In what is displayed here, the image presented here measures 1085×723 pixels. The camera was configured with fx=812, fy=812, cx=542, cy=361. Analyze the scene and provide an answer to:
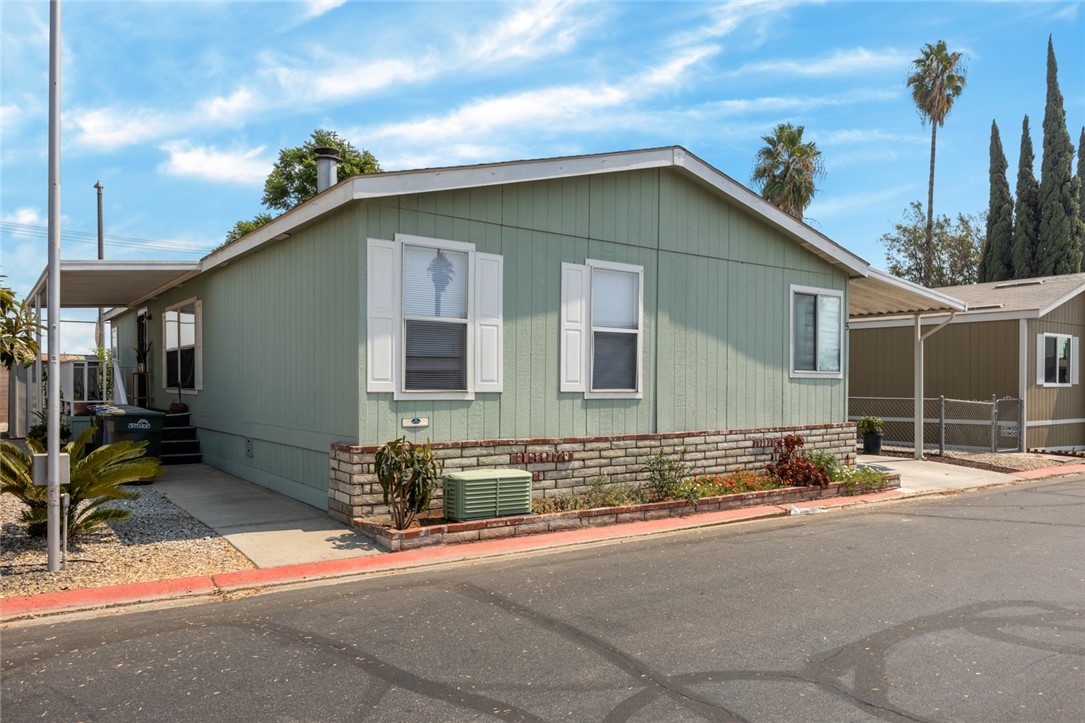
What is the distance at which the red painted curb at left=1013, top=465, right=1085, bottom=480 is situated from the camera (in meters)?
14.9

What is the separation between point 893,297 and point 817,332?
119 inches

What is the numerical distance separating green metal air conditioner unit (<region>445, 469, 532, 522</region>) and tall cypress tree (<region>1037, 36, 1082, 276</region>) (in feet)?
110

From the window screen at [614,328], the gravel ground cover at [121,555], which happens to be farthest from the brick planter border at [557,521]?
the window screen at [614,328]

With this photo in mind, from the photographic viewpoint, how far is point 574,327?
33.8 feet

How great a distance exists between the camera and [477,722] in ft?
13.0

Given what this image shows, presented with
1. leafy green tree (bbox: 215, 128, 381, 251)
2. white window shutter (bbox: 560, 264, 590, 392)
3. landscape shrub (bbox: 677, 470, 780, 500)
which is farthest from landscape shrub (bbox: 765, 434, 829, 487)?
leafy green tree (bbox: 215, 128, 381, 251)

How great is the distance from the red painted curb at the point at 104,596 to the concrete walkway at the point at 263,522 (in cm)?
73

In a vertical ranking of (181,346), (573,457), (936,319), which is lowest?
(573,457)

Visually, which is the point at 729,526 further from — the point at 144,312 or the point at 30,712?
the point at 144,312

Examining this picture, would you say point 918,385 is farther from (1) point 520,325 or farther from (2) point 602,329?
(1) point 520,325

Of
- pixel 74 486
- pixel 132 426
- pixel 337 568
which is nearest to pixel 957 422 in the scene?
pixel 337 568

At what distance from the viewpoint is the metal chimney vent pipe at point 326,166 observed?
446 inches

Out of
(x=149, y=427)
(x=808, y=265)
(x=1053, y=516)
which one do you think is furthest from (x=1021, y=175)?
(x=149, y=427)

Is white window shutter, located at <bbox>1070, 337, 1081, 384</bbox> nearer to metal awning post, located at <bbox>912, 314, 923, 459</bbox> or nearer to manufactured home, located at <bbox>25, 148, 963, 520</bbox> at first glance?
metal awning post, located at <bbox>912, 314, 923, 459</bbox>
